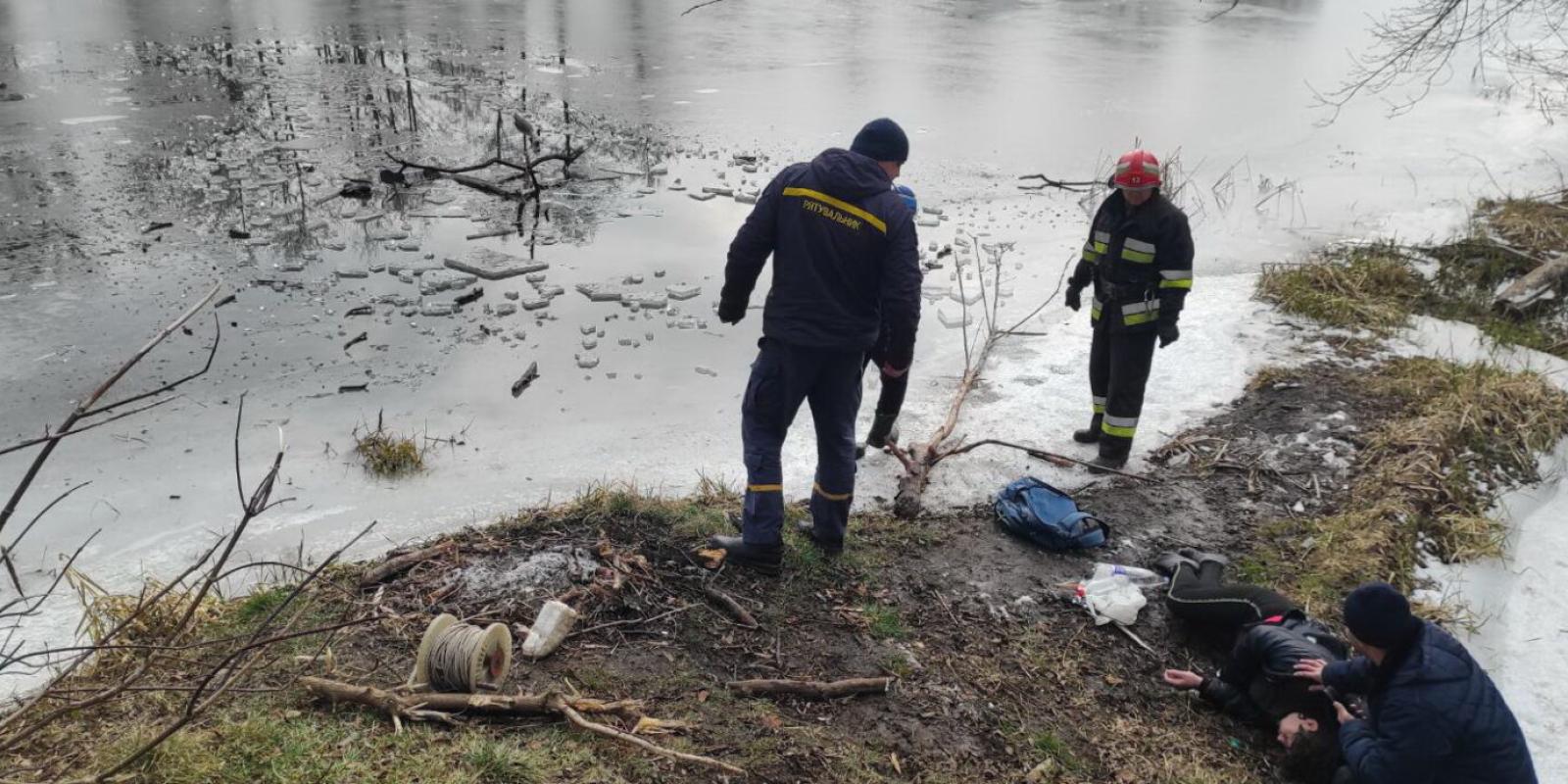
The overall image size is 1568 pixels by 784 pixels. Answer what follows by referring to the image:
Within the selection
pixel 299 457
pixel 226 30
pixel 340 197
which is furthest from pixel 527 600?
pixel 226 30

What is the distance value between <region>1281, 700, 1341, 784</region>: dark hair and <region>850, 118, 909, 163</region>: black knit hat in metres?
2.63

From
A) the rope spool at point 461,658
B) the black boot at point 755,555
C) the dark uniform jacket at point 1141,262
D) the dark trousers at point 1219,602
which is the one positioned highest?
the dark uniform jacket at point 1141,262

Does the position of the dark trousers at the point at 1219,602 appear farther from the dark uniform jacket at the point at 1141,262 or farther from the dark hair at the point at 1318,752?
the dark uniform jacket at the point at 1141,262

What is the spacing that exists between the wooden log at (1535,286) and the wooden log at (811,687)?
720 cm

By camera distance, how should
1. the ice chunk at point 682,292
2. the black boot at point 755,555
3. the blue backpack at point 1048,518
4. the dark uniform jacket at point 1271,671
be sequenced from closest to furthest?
the dark uniform jacket at point 1271,671, the black boot at point 755,555, the blue backpack at point 1048,518, the ice chunk at point 682,292

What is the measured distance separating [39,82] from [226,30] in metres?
4.46

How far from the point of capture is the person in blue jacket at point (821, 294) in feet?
13.5

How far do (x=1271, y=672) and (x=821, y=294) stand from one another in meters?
2.23

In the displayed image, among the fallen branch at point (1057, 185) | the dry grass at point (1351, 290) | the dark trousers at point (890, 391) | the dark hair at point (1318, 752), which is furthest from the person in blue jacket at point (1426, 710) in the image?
the fallen branch at point (1057, 185)

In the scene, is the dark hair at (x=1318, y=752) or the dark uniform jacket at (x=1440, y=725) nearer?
the dark uniform jacket at (x=1440, y=725)

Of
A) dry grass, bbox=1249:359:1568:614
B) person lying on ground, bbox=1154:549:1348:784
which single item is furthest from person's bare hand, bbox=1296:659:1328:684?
dry grass, bbox=1249:359:1568:614

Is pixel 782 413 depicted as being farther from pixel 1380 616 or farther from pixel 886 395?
pixel 1380 616

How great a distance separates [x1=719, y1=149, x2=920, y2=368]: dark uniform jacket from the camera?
4.10 meters

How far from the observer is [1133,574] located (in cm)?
470
